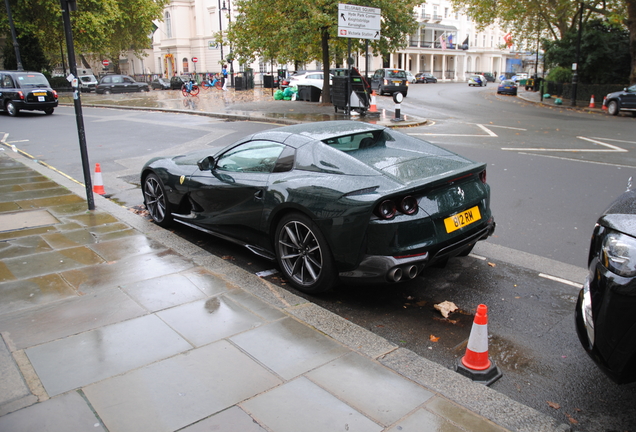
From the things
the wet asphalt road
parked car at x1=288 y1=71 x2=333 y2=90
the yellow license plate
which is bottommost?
the wet asphalt road

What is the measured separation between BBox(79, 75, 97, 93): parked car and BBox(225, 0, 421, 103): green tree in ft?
74.8

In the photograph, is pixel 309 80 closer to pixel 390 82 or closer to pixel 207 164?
pixel 390 82

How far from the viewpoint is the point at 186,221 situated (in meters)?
6.06

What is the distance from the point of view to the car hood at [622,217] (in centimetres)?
274

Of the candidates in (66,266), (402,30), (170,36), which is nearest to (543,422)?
(66,266)

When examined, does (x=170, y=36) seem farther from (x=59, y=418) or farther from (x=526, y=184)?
(x=59, y=418)

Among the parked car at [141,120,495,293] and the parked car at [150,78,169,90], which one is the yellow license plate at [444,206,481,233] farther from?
the parked car at [150,78,169,90]

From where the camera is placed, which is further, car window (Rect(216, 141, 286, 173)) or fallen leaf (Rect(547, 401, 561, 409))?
car window (Rect(216, 141, 286, 173))

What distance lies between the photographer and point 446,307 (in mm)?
4301

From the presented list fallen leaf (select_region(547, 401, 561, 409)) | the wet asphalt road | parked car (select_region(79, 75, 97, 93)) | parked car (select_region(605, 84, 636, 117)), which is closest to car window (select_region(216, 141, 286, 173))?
the wet asphalt road

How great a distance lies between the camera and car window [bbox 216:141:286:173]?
5.08 metres

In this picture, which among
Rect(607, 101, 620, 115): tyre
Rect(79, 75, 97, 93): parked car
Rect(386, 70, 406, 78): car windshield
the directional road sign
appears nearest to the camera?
the directional road sign

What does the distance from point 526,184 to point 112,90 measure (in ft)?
126

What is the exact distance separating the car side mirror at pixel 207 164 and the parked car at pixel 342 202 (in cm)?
1
